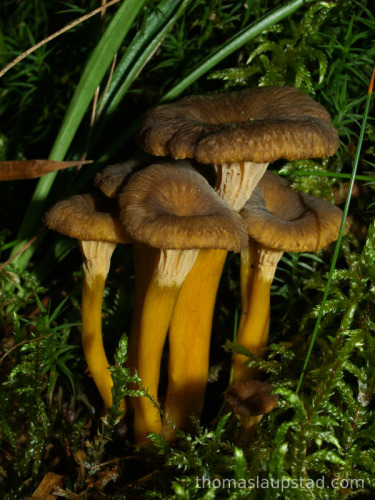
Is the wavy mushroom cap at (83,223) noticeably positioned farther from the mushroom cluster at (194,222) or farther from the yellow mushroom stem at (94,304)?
the yellow mushroom stem at (94,304)

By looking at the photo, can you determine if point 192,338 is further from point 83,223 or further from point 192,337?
point 83,223

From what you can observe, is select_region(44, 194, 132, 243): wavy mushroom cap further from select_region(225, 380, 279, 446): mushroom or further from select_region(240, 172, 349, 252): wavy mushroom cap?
select_region(225, 380, 279, 446): mushroom

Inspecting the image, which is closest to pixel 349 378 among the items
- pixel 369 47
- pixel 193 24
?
pixel 369 47

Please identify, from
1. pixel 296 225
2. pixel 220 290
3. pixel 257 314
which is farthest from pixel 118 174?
pixel 220 290

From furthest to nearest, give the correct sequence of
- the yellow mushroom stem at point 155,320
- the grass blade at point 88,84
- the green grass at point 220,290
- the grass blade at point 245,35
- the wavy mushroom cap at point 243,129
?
the grass blade at point 245,35
the grass blade at point 88,84
the yellow mushroom stem at point 155,320
the green grass at point 220,290
the wavy mushroom cap at point 243,129

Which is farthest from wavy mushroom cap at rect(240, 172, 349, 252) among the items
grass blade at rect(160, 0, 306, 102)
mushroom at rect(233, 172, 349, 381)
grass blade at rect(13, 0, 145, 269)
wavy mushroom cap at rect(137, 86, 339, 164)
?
grass blade at rect(13, 0, 145, 269)

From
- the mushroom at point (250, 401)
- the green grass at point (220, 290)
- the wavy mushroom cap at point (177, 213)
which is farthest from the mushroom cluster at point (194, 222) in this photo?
the mushroom at point (250, 401)
